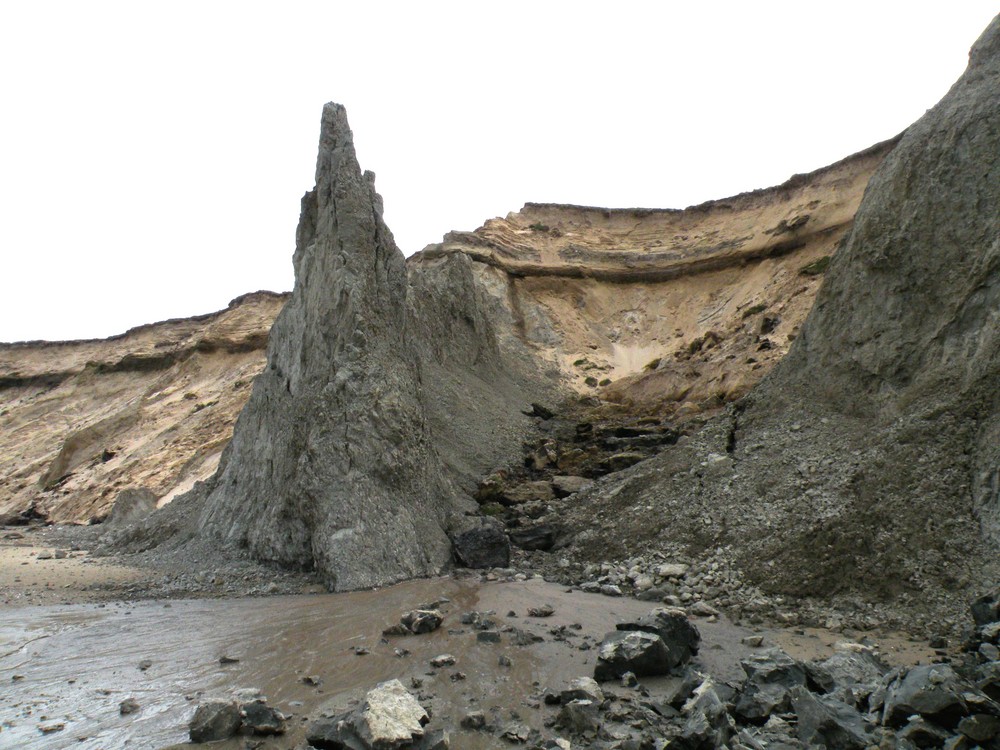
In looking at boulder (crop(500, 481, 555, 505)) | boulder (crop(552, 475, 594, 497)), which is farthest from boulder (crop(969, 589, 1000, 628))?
boulder (crop(500, 481, 555, 505))

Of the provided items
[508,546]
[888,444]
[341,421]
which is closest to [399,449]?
[341,421]

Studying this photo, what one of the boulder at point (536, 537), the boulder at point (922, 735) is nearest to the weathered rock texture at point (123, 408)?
the boulder at point (536, 537)

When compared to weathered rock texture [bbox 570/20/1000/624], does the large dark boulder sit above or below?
below

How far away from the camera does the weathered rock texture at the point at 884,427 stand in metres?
7.77

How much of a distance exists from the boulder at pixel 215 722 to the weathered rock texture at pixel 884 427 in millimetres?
6053

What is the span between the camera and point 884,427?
9.23m

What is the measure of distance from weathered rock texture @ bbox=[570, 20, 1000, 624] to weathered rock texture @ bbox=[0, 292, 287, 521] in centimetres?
1818

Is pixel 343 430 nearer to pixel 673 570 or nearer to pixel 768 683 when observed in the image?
pixel 673 570

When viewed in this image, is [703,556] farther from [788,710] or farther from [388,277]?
[388,277]

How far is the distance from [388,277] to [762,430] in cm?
791

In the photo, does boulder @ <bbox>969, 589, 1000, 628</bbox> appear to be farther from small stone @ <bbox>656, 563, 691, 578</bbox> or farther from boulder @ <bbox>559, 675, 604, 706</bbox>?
small stone @ <bbox>656, 563, 691, 578</bbox>

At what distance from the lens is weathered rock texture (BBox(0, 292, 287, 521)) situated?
86.9 ft

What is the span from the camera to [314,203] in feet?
55.3

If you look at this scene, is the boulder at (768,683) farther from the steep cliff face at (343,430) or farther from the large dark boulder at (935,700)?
the steep cliff face at (343,430)
